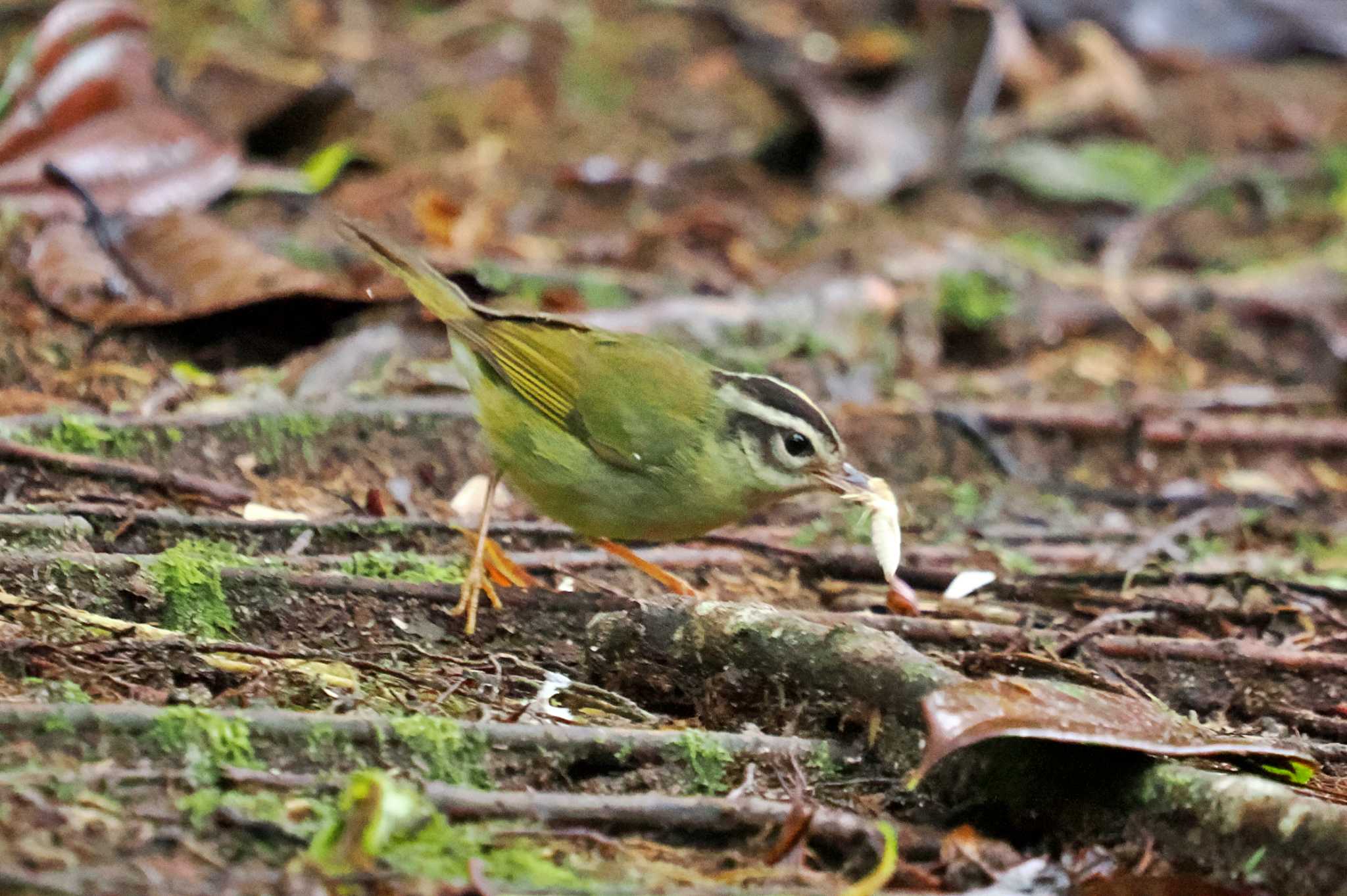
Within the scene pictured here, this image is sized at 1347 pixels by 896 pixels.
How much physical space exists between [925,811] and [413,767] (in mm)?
929

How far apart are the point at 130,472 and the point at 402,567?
80 centimetres

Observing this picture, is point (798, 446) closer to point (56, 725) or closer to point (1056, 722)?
point (1056, 722)

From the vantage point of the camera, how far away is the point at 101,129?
5566 mm

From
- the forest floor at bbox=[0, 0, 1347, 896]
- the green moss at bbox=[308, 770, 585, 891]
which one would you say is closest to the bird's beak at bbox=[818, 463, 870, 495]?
the forest floor at bbox=[0, 0, 1347, 896]

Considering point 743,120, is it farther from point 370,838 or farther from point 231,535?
point 370,838

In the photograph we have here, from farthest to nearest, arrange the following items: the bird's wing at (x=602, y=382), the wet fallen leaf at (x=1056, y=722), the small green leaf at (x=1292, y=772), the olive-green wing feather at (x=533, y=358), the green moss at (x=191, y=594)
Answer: the olive-green wing feather at (x=533, y=358), the bird's wing at (x=602, y=382), the green moss at (x=191, y=594), the small green leaf at (x=1292, y=772), the wet fallen leaf at (x=1056, y=722)

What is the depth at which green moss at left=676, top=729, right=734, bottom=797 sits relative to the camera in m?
2.71

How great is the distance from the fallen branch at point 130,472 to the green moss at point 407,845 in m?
1.81

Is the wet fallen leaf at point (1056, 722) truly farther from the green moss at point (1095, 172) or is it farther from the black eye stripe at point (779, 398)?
the green moss at point (1095, 172)

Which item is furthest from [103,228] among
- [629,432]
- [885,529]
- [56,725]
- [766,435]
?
[56,725]

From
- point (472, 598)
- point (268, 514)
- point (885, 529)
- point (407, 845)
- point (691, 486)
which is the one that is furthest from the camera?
point (691, 486)

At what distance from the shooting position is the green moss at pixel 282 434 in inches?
169

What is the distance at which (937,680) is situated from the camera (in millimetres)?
2715

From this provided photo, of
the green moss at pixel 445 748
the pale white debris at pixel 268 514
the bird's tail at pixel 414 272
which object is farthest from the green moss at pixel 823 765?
the bird's tail at pixel 414 272
